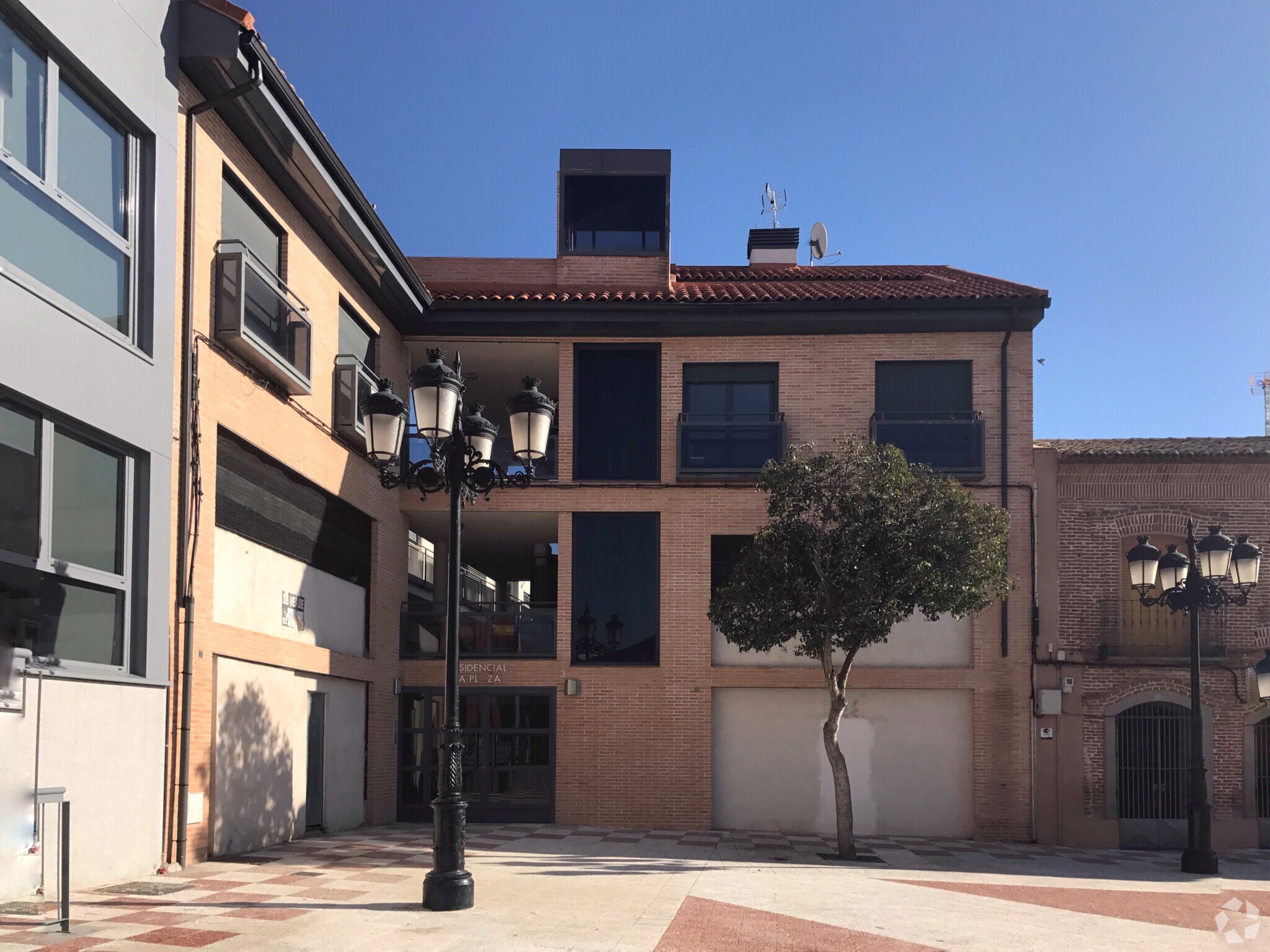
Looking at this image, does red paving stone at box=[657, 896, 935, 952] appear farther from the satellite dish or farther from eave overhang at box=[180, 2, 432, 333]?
the satellite dish

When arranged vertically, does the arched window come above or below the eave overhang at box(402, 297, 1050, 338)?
below

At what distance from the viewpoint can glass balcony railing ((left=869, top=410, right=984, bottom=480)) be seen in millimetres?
19484

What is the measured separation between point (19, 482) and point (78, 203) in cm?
255

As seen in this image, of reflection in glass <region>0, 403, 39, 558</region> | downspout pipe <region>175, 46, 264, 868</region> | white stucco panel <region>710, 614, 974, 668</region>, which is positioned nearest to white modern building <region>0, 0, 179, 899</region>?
reflection in glass <region>0, 403, 39, 558</region>

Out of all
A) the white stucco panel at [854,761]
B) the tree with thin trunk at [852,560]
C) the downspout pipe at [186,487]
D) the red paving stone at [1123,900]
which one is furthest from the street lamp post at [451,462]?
the white stucco panel at [854,761]

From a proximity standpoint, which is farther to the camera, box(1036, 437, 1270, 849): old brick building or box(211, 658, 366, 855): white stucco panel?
box(1036, 437, 1270, 849): old brick building

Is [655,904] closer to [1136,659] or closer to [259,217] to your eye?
[259,217]

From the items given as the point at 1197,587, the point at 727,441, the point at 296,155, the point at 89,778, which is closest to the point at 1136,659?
the point at 1197,587

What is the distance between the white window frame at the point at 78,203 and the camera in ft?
31.7

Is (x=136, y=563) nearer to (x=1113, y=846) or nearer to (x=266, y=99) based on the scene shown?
(x=266, y=99)

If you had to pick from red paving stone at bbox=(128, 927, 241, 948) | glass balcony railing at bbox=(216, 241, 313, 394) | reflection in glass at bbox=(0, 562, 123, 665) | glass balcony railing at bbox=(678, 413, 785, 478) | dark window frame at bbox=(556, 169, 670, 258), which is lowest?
red paving stone at bbox=(128, 927, 241, 948)

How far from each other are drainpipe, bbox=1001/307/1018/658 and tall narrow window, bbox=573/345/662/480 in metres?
5.38

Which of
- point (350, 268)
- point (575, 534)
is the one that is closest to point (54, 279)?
point (350, 268)

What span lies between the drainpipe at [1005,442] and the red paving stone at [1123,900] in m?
6.09
